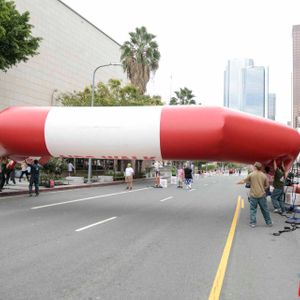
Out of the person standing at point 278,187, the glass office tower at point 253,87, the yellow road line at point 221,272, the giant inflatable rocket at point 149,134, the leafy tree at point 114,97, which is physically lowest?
the yellow road line at point 221,272

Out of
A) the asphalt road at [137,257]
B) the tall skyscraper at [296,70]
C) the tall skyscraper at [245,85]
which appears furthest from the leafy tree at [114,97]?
the tall skyscraper at [296,70]

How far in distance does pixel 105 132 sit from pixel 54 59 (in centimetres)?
3522

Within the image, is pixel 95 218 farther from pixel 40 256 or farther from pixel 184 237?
pixel 40 256

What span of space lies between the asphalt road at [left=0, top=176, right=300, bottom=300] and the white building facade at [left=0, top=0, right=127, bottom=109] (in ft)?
92.9

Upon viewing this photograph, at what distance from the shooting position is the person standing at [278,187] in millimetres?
11773

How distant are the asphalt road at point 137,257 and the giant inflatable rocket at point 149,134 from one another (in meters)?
1.90

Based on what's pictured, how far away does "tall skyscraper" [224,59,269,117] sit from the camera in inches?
5157

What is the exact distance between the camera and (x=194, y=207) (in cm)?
1404

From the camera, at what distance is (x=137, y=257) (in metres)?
6.43

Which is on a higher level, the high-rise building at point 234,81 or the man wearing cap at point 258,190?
the high-rise building at point 234,81

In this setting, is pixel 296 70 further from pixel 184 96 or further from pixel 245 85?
pixel 184 96

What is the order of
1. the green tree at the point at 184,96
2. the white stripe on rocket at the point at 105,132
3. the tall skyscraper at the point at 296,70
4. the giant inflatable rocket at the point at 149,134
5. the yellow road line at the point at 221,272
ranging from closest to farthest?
the yellow road line at the point at 221,272 < the giant inflatable rocket at the point at 149,134 < the white stripe on rocket at the point at 105,132 < the green tree at the point at 184,96 < the tall skyscraper at the point at 296,70

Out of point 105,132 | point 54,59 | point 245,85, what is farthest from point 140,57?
point 245,85

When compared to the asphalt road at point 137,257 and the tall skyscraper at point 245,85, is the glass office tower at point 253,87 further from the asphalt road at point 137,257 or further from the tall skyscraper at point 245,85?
the asphalt road at point 137,257
